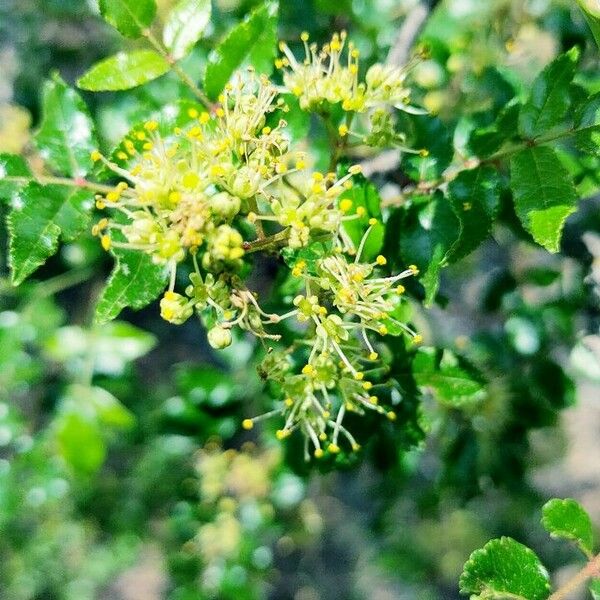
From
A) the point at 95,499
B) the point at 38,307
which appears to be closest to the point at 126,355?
the point at 38,307

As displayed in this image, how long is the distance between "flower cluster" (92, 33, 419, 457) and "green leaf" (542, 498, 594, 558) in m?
0.32

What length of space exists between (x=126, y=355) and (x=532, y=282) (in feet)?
3.90

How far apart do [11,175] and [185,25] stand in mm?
393

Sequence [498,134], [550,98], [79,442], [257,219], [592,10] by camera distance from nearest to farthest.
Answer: [592,10]
[257,219]
[550,98]
[498,134]
[79,442]

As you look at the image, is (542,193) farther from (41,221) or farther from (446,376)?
(41,221)

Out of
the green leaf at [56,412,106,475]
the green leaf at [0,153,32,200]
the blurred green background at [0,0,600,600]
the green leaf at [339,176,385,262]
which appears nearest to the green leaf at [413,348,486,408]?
the blurred green background at [0,0,600,600]

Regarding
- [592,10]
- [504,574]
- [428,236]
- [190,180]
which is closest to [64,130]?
[190,180]

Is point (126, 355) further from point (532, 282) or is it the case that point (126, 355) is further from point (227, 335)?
point (532, 282)

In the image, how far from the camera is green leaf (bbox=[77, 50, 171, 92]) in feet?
3.90

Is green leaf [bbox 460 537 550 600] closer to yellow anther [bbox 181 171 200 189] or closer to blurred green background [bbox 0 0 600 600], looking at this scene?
blurred green background [bbox 0 0 600 600]

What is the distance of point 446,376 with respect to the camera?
129 cm

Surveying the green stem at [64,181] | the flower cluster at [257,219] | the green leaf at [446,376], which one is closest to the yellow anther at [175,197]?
the flower cluster at [257,219]

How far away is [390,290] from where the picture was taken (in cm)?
108

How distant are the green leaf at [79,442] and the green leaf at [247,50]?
3.51 ft
